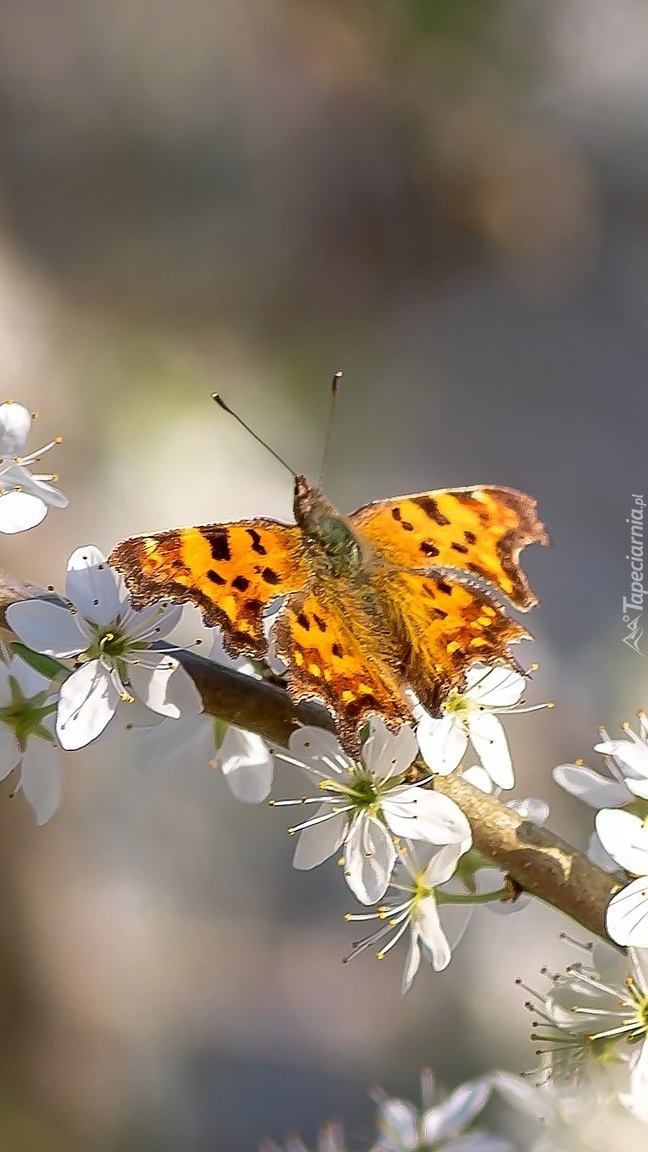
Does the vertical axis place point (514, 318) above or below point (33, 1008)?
above

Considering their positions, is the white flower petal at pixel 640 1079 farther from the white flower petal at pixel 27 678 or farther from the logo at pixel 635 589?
the logo at pixel 635 589

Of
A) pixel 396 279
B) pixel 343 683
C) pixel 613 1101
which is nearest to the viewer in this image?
pixel 343 683

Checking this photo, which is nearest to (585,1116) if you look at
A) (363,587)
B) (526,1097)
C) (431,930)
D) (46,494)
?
(526,1097)

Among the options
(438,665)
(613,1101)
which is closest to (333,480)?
(438,665)

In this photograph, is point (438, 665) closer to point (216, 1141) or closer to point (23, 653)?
point (23, 653)

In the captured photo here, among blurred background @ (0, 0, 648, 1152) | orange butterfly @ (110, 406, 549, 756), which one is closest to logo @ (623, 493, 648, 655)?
blurred background @ (0, 0, 648, 1152)

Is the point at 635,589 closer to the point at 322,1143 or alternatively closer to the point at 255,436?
the point at 255,436

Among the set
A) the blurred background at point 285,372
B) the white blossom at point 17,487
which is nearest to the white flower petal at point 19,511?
the white blossom at point 17,487

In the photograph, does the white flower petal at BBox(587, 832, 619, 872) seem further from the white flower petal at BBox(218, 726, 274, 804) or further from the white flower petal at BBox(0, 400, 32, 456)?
the white flower petal at BBox(0, 400, 32, 456)
